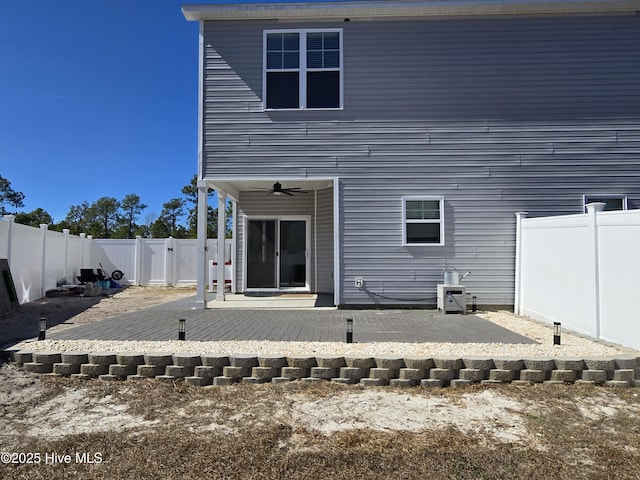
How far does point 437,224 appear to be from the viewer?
7.74 meters

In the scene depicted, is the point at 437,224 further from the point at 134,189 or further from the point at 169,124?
the point at 134,189

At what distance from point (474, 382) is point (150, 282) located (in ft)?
44.2

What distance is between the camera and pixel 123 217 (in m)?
43.1

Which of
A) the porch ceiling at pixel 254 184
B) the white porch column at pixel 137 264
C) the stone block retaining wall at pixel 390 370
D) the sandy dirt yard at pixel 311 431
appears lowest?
the sandy dirt yard at pixel 311 431

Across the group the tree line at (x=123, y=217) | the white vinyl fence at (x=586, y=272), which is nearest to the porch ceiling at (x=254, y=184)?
the white vinyl fence at (x=586, y=272)

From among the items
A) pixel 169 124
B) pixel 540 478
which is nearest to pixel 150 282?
pixel 169 124

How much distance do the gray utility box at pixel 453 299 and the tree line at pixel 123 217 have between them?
63.0ft

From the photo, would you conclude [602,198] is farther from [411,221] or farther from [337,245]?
[337,245]

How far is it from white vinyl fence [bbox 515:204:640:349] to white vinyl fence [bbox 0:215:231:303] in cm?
931

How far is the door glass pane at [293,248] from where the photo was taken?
34.3 ft

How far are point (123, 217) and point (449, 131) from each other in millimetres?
43340

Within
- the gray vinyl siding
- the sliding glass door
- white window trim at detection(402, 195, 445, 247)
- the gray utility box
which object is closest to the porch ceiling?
the gray vinyl siding

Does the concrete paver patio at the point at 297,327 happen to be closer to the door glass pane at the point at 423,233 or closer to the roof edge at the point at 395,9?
the door glass pane at the point at 423,233

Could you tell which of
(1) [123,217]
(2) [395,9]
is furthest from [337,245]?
(1) [123,217]
